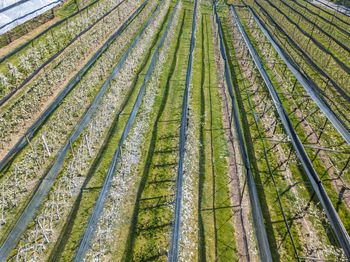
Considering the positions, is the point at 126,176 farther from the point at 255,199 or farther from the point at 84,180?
the point at 255,199

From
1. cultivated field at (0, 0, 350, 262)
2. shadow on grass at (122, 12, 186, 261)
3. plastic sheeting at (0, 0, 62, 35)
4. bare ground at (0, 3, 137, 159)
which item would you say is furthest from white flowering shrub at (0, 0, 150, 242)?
plastic sheeting at (0, 0, 62, 35)

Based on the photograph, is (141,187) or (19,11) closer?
(141,187)

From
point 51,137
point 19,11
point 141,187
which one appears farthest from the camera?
point 19,11

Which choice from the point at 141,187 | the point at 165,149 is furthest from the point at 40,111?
the point at 141,187

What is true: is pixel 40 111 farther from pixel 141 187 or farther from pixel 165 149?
pixel 141 187

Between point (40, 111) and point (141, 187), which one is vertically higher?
point (40, 111)

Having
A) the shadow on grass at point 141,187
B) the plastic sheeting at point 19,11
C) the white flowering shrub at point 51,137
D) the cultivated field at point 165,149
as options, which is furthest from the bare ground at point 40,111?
the plastic sheeting at point 19,11

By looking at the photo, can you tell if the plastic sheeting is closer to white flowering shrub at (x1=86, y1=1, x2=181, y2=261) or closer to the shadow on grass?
white flowering shrub at (x1=86, y1=1, x2=181, y2=261)

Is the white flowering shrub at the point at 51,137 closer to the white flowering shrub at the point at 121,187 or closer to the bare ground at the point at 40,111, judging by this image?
the bare ground at the point at 40,111
